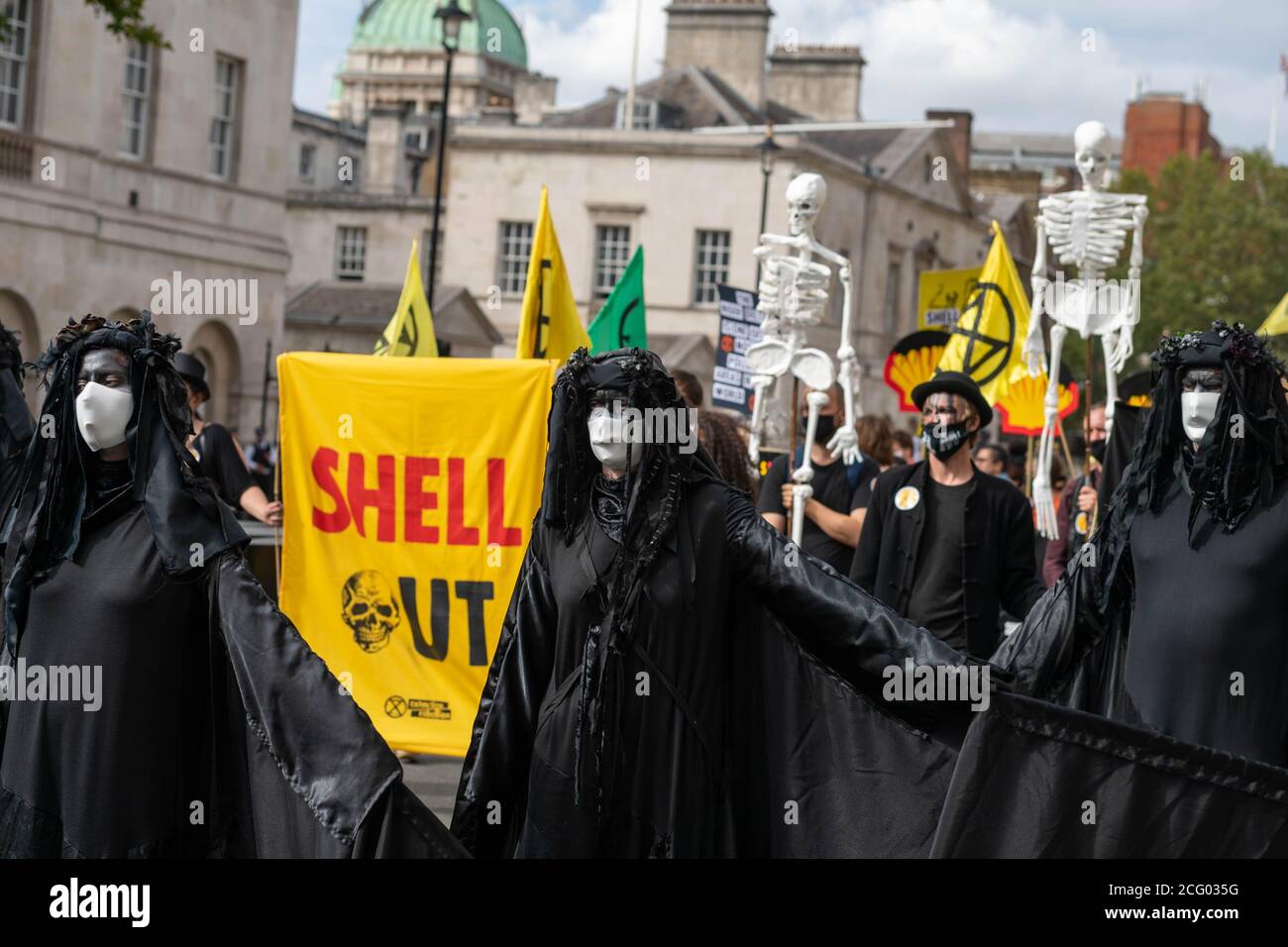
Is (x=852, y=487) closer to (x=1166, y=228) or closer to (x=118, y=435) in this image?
(x=118, y=435)

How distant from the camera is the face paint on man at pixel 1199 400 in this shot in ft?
19.1

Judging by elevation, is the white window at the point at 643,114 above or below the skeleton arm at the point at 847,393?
above

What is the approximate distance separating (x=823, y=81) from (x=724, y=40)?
265 inches

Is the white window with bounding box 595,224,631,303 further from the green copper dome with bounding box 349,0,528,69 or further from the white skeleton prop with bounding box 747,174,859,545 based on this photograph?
the green copper dome with bounding box 349,0,528,69

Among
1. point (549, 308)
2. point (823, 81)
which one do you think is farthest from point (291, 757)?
point (823, 81)

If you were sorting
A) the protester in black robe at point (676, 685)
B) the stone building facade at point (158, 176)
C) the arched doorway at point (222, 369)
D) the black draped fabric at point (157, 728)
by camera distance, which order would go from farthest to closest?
1. the arched doorway at point (222, 369)
2. the stone building facade at point (158, 176)
3. the protester in black robe at point (676, 685)
4. the black draped fabric at point (157, 728)

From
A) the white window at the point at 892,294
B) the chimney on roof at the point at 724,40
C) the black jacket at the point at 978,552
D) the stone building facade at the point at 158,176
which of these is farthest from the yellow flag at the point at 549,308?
the chimney on roof at the point at 724,40

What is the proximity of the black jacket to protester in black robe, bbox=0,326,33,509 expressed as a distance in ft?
11.5

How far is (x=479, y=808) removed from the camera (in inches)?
208

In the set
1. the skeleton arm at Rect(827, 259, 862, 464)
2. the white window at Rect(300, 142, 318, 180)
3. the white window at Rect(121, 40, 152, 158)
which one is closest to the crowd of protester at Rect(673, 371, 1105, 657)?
the skeleton arm at Rect(827, 259, 862, 464)

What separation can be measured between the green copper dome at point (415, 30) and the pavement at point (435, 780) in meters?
99.1

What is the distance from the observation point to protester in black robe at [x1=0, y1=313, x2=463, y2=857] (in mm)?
5102

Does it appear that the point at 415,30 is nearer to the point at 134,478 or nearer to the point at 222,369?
A: the point at 222,369

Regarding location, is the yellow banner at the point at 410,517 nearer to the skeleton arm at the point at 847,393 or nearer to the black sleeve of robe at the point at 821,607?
the skeleton arm at the point at 847,393
